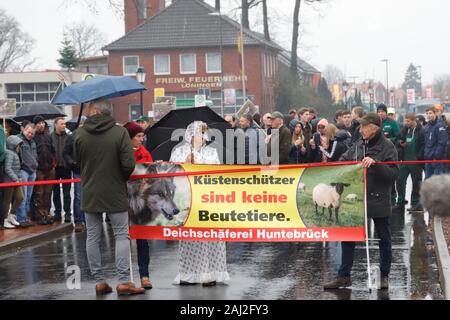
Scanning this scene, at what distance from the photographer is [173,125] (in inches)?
458

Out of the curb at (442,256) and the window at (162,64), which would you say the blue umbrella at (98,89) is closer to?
the curb at (442,256)

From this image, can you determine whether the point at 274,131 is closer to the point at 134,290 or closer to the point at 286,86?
the point at 134,290

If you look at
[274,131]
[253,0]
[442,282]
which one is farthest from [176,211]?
[253,0]

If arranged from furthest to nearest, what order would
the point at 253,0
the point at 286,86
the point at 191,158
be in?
the point at 286,86, the point at 253,0, the point at 191,158

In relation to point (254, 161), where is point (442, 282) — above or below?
below

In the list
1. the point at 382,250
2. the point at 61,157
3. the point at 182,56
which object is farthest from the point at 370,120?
the point at 182,56

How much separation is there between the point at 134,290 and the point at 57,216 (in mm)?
8486

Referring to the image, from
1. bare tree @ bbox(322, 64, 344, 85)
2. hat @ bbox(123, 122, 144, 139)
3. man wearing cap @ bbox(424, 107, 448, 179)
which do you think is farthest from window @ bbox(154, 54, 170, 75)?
bare tree @ bbox(322, 64, 344, 85)

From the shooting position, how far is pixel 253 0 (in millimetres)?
65375

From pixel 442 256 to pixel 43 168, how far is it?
8526 mm

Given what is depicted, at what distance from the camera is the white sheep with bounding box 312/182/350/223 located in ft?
32.6
